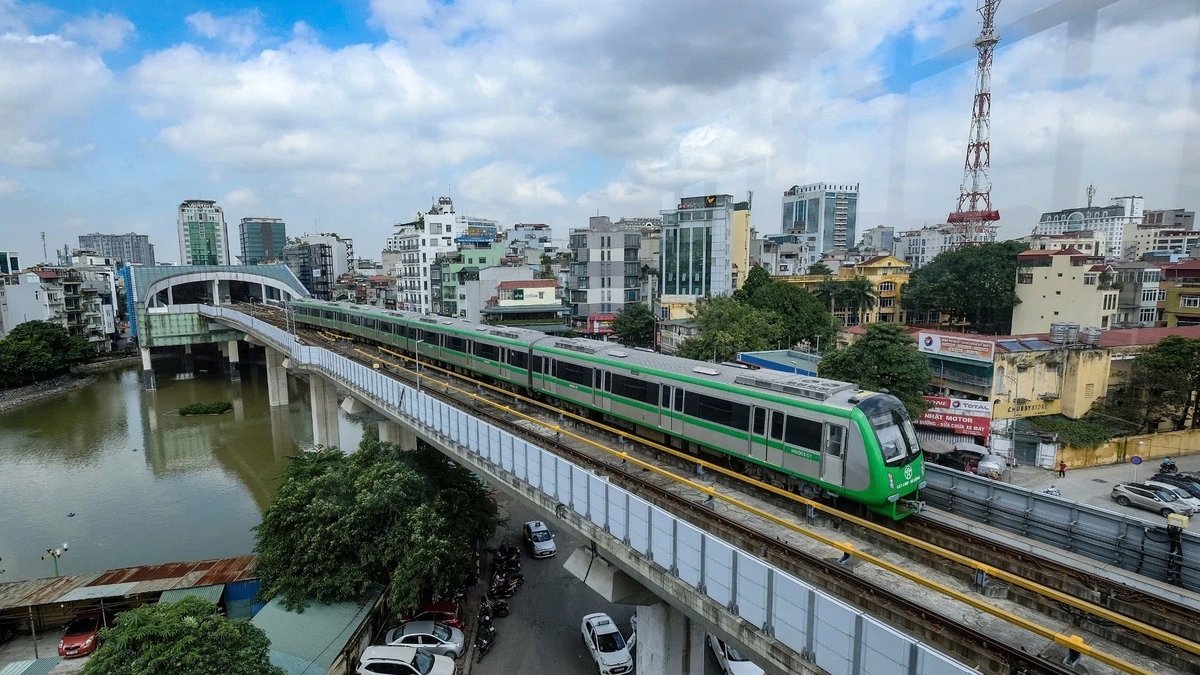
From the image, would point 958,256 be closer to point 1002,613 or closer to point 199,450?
point 1002,613

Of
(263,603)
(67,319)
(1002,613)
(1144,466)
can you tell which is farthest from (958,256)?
(67,319)

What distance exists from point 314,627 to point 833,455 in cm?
1114

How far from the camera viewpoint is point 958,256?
38.6 m

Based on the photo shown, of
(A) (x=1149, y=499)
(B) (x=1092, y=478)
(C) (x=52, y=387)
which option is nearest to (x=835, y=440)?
(A) (x=1149, y=499)

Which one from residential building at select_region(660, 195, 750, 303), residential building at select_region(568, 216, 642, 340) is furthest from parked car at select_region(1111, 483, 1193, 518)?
residential building at select_region(568, 216, 642, 340)

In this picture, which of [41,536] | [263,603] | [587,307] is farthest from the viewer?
[587,307]

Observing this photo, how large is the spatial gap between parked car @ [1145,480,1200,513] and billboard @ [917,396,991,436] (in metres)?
4.69

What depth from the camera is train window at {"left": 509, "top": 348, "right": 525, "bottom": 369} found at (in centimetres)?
1859

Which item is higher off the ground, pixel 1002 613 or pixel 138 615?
pixel 1002 613

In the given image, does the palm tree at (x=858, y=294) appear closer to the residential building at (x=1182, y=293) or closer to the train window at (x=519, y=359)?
the residential building at (x=1182, y=293)

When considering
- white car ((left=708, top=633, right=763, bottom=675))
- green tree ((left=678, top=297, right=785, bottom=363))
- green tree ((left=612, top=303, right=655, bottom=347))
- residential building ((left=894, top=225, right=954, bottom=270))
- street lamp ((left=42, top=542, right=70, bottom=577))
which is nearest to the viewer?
white car ((left=708, top=633, right=763, bottom=675))

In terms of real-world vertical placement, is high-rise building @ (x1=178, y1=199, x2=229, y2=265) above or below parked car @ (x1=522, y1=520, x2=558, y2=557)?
above

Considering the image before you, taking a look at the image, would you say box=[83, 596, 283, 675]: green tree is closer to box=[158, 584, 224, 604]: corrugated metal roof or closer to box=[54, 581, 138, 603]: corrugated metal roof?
box=[158, 584, 224, 604]: corrugated metal roof

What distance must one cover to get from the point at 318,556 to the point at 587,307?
36.0m
